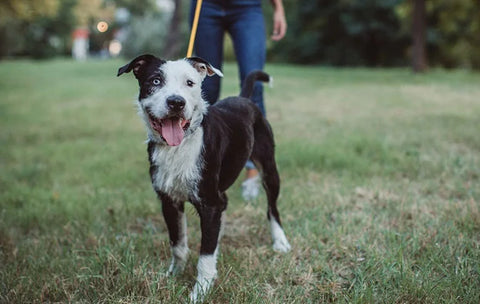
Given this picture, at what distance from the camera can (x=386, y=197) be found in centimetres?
409

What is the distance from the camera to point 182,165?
2592 millimetres

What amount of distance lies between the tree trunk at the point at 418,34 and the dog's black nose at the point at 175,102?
1881cm

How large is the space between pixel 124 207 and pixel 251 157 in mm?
1435

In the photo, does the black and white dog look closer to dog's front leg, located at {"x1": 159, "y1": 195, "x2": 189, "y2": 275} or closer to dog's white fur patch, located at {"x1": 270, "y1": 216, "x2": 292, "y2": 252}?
dog's front leg, located at {"x1": 159, "y1": 195, "x2": 189, "y2": 275}

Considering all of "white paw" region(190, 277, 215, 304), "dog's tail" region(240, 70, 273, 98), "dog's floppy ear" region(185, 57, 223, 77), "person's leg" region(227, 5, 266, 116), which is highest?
"person's leg" region(227, 5, 266, 116)

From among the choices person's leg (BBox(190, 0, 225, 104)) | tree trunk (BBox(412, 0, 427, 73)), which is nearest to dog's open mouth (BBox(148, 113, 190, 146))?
person's leg (BBox(190, 0, 225, 104))

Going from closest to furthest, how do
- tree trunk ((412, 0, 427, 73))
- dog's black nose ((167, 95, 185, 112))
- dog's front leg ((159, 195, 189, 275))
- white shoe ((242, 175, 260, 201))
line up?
1. dog's black nose ((167, 95, 185, 112))
2. dog's front leg ((159, 195, 189, 275))
3. white shoe ((242, 175, 260, 201))
4. tree trunk ((412, 0, 427, 73))

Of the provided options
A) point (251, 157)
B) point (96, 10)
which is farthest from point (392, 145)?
point (96, 10)

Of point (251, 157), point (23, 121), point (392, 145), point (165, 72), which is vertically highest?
point (165, 72)

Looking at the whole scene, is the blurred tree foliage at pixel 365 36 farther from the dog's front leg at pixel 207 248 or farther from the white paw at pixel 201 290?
the white paw at pixel 201 290

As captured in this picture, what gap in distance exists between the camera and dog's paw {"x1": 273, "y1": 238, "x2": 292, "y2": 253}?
3203 millimetres

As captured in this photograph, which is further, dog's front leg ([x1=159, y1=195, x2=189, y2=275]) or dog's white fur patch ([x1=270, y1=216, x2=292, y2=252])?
dog's white fur patch ([x1=270, y1=216, x2=292, y2=252])

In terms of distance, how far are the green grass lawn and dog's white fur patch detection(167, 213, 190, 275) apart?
0.06 metres

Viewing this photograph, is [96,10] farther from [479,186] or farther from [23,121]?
[479,186]
